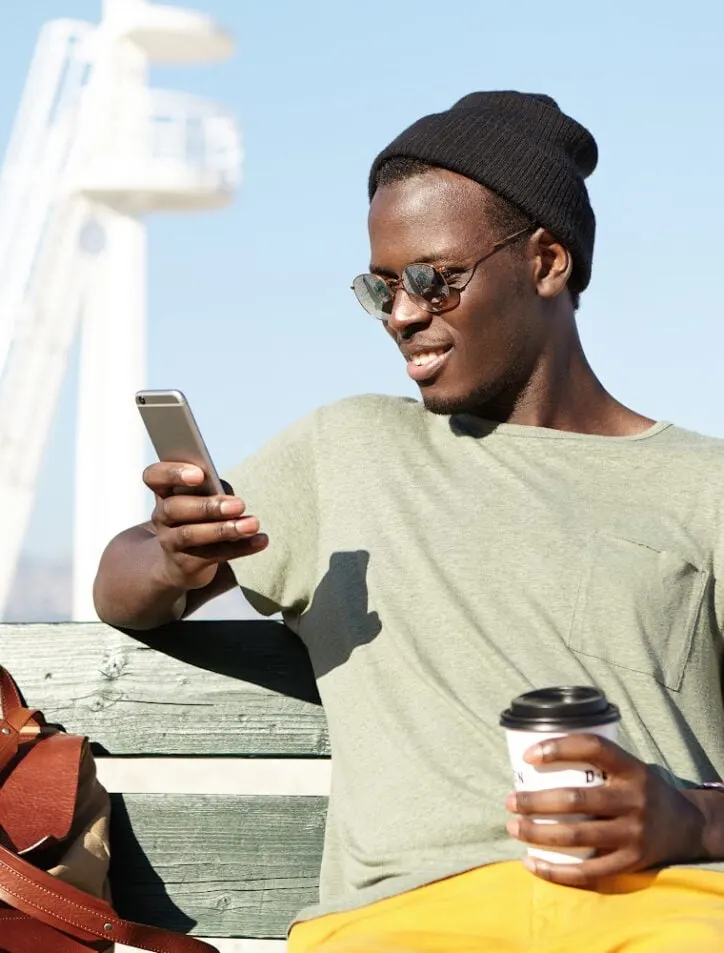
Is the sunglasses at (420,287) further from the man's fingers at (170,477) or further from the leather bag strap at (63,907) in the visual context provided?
the leather bag strap at (63,907)

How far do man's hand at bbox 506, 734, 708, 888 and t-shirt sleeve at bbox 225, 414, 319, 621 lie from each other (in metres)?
0.90

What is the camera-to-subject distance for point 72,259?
1898 cm

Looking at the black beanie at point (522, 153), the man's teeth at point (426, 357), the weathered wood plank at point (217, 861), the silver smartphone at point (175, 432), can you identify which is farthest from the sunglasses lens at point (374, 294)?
the weathered wood plank at point (217, 861)

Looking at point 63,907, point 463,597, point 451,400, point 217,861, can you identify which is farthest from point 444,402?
point 63,907

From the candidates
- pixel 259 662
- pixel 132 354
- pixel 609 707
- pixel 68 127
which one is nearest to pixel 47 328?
pixel 132 354

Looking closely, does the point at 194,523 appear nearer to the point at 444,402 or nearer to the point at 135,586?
the point at 135,586

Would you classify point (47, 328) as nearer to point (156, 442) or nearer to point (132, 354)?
point (132, 354)

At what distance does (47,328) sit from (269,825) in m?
15.1

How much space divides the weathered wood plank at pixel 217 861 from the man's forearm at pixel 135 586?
0.45 meters

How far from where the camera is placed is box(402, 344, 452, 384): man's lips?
3.32m

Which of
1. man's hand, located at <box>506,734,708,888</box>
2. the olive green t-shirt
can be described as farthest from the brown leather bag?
man's hand, located at <box>506,734,708,888</box>

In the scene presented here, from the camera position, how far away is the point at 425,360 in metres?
3.33

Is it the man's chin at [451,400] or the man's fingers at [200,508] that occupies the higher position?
the man's chin at [451,400]

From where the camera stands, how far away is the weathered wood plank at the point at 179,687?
355 cm
